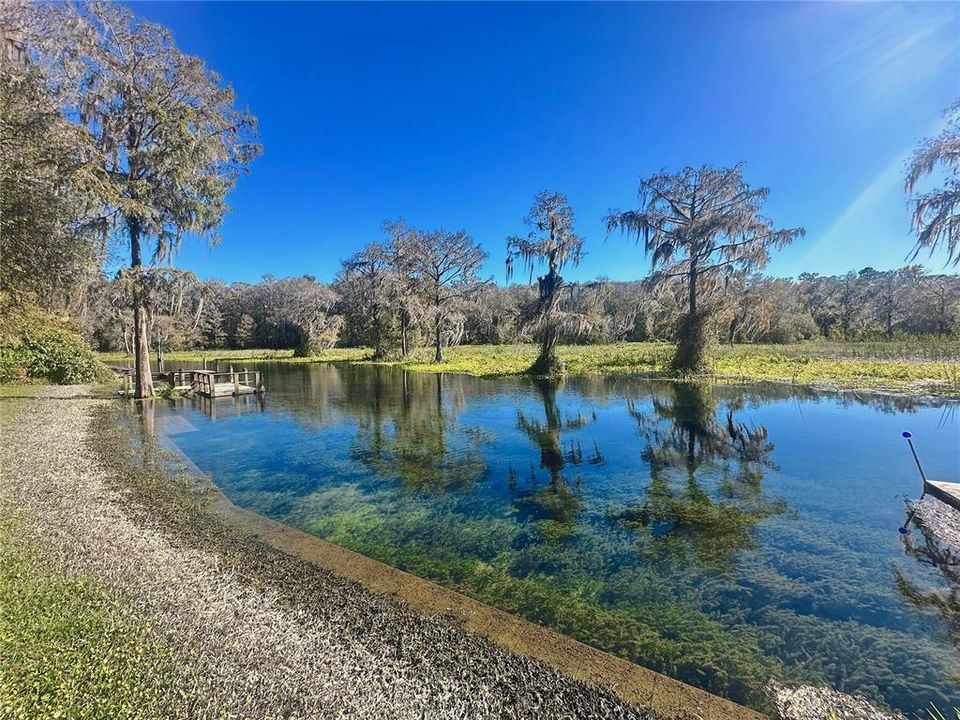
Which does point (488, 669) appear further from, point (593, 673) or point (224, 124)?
point (224, 124)

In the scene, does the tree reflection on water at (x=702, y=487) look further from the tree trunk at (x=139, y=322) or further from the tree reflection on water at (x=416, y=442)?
the tree trunk at (x=139, y=322)

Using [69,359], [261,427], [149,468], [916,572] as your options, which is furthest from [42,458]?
[69,359]

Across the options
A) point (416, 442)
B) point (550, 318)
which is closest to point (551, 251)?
point (550, 318)

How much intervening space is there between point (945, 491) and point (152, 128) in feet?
69.1

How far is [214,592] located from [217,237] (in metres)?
15.3

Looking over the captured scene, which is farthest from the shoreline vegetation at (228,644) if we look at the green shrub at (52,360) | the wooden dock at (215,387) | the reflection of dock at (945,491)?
the green shrub at (52,360)

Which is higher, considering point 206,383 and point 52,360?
point 52,360

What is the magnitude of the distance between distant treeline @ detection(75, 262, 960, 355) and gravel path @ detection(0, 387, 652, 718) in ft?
37.3

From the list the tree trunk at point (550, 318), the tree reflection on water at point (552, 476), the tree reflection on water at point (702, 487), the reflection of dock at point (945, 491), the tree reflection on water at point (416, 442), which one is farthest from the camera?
Result: the tree trunk at point (550, 318)

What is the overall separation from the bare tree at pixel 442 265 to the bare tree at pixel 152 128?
14.7 metres

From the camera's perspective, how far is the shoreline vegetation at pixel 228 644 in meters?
2.52

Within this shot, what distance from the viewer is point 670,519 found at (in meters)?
5.78

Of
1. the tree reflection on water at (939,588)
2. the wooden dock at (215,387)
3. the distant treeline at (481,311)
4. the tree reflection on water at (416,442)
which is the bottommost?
the tree reflection on water at (939,588)

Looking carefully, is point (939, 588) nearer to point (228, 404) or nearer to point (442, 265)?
point (228, 404)
